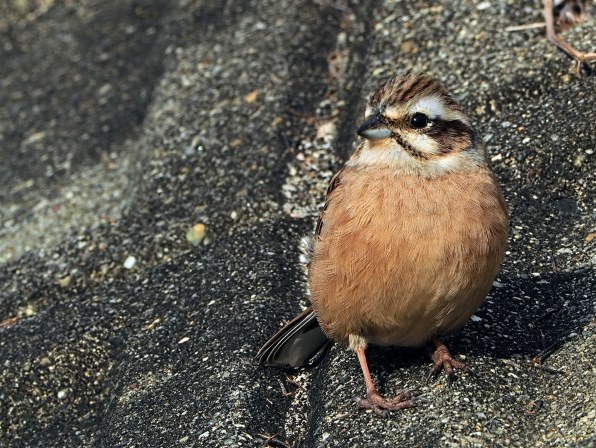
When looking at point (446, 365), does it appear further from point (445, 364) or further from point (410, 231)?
point (410, 231)

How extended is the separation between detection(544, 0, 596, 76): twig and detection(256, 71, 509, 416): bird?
1724 millimetres

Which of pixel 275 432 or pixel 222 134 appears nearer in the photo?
pixel 275 432

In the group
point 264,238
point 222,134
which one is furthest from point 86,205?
point 264,238

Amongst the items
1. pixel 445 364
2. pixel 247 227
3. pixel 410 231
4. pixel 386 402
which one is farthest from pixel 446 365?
pixel 247 227

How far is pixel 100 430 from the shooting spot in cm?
568

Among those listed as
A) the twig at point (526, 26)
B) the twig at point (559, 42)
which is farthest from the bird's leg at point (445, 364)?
the twig at point (526, 26)

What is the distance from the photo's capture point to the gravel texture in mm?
5129

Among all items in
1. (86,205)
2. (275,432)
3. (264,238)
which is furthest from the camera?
(86,205)

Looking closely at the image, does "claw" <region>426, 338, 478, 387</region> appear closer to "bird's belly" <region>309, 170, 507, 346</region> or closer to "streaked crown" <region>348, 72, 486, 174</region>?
"bird's belly" <region>309, 170, 507, 346</region>

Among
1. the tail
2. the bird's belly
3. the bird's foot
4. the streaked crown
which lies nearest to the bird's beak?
the streaked crown

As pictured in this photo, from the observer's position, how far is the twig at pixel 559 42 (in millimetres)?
6496

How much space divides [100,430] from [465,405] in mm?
2111

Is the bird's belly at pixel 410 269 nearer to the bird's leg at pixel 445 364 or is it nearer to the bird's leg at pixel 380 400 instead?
the bird's leg at pixel 445 364

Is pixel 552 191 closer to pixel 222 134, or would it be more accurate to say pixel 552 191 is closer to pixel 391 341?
pixel 391 341
